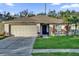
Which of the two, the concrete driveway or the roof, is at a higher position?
the roof

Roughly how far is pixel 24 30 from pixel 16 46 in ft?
1.02

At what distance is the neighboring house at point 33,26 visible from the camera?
1340 inches

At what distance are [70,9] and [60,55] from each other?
778mm

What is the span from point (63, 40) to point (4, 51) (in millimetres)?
991

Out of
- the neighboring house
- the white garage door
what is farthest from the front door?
the white garage door

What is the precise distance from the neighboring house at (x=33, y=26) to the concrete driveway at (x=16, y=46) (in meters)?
0.09

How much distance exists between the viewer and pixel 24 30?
34125 mm

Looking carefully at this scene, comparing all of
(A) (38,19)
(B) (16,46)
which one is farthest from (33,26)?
(B) (16,46)

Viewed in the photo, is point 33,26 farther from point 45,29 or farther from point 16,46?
point 16,46

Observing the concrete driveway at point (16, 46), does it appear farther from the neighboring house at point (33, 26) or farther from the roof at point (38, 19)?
the roof at point (38, 19)

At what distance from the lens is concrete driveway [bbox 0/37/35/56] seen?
112ft

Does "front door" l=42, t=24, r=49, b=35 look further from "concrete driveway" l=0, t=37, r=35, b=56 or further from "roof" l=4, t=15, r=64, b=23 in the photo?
"concrete driveway" l=0, t=37, r=35, b=56

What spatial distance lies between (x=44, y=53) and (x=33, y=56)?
19 centimetres

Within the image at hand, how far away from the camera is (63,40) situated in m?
34.0
